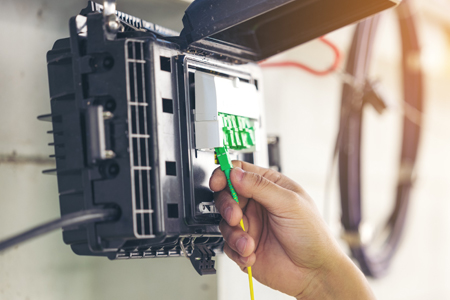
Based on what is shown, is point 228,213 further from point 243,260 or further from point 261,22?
point 261,22

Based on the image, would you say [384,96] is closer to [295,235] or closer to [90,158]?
[295,235]

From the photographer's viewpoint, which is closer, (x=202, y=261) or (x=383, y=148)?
(x=202, y=261)

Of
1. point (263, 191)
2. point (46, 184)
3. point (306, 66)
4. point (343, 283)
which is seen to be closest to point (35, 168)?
point (46, 184)

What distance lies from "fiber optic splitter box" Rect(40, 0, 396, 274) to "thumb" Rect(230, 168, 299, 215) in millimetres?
53

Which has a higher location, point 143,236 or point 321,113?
point 321,113

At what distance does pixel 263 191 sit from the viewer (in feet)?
2.09

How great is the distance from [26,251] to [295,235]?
435 mm

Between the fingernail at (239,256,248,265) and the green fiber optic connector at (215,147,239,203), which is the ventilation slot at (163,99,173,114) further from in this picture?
the fingernail at (239,256,248,265)

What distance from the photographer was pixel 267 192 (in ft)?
2.10

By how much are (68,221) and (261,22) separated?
0.47m

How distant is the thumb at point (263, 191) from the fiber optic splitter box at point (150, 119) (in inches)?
2.1

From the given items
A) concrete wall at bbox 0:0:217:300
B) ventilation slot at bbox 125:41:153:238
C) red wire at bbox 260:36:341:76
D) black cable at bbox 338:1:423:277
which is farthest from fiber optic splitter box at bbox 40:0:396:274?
black cable at bbox 338:1:423:277

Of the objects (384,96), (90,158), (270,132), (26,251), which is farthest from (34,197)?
(384,96)

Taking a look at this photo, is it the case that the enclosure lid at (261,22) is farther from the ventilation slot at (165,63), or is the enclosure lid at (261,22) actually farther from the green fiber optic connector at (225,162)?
the green fiber optic connector at (225,162)
